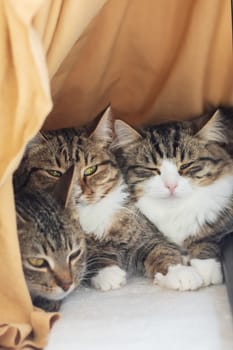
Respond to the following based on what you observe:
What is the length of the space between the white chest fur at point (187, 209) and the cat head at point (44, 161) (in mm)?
210

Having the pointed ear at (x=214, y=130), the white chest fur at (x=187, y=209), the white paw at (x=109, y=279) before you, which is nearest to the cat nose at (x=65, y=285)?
the white paw at (x=109, y=279)

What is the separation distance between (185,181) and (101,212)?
0.70ft

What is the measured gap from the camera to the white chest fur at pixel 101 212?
165 cm

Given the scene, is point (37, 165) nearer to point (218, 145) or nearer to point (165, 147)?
point (165, 147)

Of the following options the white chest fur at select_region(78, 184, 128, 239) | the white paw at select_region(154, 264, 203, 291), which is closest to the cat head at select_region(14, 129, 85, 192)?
the white chest fur at select_region(78, 184, 128, 239)

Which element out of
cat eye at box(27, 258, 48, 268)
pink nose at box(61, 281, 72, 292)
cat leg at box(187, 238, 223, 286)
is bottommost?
cat leg at box(187, 238, 223, 286)

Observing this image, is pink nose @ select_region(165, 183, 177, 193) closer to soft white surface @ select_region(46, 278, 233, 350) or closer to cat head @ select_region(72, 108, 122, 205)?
cat head @ select_region(72, 108, 122, 205)

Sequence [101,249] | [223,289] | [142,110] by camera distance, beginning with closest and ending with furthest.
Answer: [223,289] < [101,249] < [142,110]

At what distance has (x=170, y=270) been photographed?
153 cm

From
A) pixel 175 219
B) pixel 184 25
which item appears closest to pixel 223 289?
pixel 175 219

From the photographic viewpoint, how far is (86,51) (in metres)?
1.73

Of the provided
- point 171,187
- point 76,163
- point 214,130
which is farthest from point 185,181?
point 76,163

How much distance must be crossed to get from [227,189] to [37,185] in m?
0.46

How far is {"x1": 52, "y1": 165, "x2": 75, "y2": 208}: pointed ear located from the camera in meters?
1.53
